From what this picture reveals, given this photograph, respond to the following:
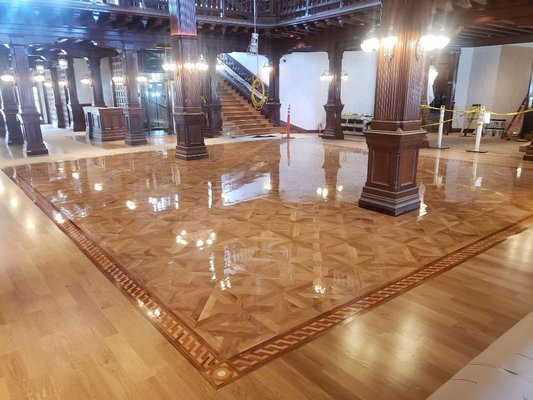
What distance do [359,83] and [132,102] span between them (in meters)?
7.62

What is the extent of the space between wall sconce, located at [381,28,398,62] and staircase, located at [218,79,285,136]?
27.5 ft

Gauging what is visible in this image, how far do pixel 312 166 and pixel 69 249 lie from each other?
462 cm

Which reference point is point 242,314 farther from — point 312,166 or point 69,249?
point 312,166

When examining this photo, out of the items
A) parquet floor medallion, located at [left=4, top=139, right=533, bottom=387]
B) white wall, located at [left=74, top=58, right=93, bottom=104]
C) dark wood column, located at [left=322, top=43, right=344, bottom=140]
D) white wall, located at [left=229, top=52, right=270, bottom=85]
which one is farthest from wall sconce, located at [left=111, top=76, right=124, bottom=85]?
parquet floor medallion, located at [left=4, top=139, right=533, bottom=387]

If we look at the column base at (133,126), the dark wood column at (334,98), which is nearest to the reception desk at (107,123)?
the column base at (133,126)

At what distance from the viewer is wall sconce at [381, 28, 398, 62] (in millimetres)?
4062

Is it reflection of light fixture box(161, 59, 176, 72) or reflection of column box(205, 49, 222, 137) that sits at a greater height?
reflection of light fixture box(161, 59, 176, 72)

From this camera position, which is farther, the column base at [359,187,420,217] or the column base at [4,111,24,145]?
the column base at [4,111,24,145]

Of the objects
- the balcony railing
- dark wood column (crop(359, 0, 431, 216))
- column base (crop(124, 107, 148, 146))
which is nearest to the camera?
dark wood column (crop(359, 0, 431, 216))

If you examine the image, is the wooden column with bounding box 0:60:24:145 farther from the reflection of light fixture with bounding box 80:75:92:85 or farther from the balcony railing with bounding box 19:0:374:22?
the balcony railing with bounding box 19:0:374:22

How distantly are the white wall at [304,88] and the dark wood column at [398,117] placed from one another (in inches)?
367

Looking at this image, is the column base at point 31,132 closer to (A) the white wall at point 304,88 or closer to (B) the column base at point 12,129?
(B) the column base at point 12,129

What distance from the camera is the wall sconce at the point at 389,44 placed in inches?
160

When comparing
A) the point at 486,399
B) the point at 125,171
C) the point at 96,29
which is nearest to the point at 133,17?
the point at 96,29
